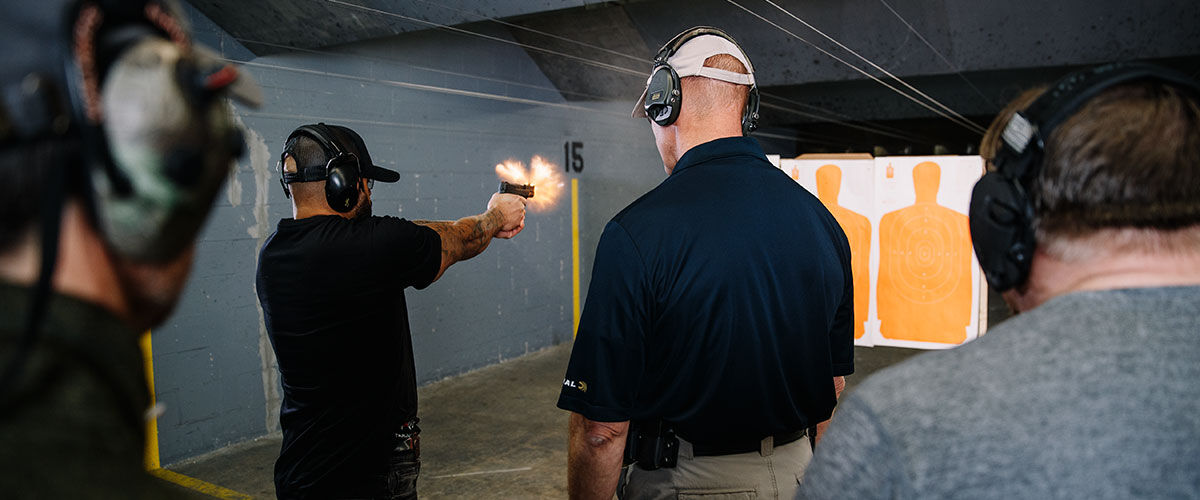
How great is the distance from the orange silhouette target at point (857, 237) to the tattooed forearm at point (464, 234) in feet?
10.6

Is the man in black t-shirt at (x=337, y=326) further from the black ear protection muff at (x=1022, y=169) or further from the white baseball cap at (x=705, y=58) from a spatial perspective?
the black ear protection muff at (x=1022, y=169)

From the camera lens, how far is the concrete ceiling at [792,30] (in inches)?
133

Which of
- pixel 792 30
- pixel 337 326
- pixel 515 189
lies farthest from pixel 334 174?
pixel 792 30

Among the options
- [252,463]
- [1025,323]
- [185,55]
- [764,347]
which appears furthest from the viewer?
[252,463]

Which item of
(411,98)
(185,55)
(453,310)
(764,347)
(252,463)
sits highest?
(411,98)

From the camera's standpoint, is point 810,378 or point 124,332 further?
point 810,378

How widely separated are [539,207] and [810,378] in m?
4.12

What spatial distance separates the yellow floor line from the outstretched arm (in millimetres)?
1606

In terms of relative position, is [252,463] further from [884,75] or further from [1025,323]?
[884,75]

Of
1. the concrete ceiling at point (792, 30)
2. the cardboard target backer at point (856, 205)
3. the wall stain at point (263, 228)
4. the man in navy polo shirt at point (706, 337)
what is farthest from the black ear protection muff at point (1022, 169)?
the cardboard target backer at point (856, 205)

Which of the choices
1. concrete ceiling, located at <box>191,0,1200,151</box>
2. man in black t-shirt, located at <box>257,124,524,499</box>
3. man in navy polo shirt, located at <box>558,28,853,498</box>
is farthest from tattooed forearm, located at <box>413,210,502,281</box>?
concrete ceiling, located at <box>191,0,1200,151</box>

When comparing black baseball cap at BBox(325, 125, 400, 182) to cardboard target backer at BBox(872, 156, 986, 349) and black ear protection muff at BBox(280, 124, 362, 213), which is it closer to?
black ear protection muff at BBox(280, 124, 362, 213)

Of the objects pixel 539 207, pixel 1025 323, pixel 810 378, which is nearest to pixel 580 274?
pixel 539 207

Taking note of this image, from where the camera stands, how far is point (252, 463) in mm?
3307
